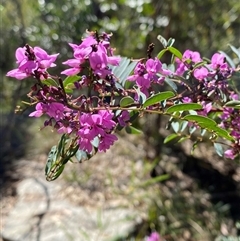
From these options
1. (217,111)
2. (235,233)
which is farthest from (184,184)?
(217,111)

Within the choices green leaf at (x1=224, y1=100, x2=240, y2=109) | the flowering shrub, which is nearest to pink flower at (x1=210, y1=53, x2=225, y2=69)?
the flowering shrub

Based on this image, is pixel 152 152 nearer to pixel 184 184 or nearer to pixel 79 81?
pixel 184 184

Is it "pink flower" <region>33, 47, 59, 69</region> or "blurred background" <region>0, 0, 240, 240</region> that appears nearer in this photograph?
"pink flower" <region>33, 47, 59, 69</region>

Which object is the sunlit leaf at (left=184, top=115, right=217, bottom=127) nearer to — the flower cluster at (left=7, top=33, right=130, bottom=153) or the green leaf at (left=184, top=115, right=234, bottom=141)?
the green leaf at (left=184, top=115, right=234, bottom=141)

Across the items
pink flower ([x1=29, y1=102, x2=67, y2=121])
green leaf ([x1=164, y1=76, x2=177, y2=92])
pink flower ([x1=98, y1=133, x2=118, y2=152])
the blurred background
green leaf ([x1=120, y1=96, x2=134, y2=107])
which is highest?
green leaf ([x1=120, y1=96, x2=134, y2=107])

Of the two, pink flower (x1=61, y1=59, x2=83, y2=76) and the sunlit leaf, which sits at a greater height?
pink flower (x1=61, y1=59, x2=83, y2=76)

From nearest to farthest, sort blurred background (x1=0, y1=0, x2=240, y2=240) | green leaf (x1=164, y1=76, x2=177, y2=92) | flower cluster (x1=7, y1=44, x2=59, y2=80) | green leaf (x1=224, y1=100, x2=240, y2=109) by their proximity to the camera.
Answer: flower cluster (x1=7, y1=44, x2=59, y2=80), green leaf (x1=224, y1=100, x2=240, y2=109), green leaf (x1=164, y1=76, x2=177, y2=92), blurred background (x1=0, y1=0, x2=240, y2=240)

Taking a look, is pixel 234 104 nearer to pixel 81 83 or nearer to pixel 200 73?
pixel 200 73
